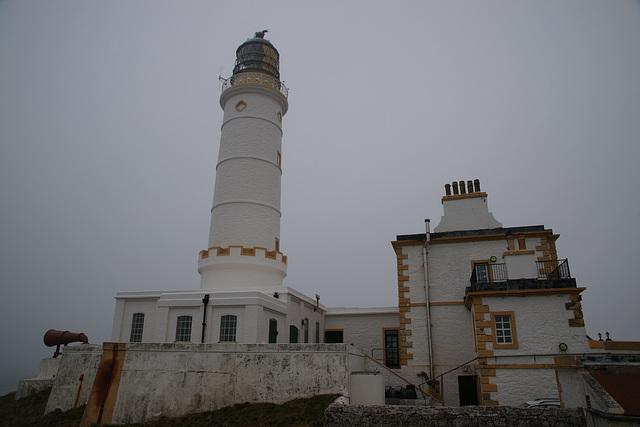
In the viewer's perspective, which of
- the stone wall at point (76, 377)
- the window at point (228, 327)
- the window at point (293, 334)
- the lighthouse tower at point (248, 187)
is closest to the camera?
the stone wall at point (76, 377)

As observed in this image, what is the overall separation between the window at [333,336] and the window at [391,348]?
230cm

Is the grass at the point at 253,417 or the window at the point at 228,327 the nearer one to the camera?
the grass at the point at 253,417

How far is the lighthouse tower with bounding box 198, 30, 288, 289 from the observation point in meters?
19.3

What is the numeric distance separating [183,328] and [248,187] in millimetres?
6778

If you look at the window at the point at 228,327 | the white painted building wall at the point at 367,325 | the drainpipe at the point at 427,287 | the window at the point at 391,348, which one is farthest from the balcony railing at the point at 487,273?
the window at the point at 228,327

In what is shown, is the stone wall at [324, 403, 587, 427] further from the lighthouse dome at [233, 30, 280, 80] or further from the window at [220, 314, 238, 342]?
the lighthouse dome at [233, 30, 280, 80]

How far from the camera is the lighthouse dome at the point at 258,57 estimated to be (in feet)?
75.3

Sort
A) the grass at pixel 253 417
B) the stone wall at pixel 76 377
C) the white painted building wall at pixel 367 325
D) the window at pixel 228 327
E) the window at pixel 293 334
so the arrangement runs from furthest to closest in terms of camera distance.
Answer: the white painted building wall at pixel 367 325 < the window at pixel 293 334 < the window at pixel 228 327 < the stone wall at pixel 76 377 < the grass at pixel 253 417

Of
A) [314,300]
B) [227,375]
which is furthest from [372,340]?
[227,375]

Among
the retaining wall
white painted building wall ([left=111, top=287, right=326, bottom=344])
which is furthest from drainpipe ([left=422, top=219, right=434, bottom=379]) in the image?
the retaining wall

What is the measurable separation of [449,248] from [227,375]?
10543 mm

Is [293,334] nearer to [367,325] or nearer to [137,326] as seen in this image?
[367,325]

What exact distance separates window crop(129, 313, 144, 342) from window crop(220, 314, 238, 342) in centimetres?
457

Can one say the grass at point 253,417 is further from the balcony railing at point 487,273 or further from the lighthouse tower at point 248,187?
the balcony railing at point 487,273
